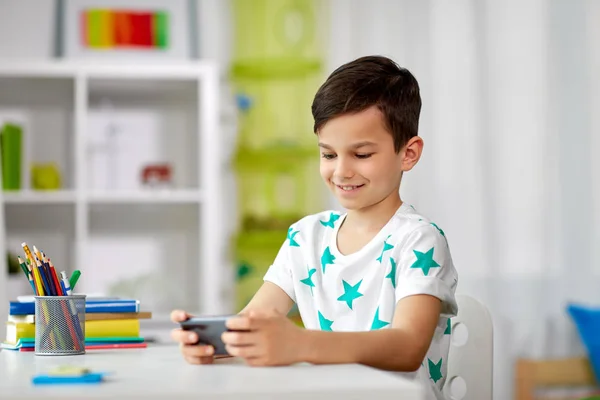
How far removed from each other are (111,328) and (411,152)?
0.49 m

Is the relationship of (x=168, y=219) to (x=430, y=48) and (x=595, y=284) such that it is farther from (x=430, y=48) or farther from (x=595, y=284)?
(x=595, y=284)

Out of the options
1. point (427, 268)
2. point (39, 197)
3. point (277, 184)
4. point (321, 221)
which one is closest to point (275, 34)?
point (277, 184)

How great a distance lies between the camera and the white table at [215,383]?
2.30 feet

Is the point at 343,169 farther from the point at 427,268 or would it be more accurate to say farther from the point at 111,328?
the point at 111,328

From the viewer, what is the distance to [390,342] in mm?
970

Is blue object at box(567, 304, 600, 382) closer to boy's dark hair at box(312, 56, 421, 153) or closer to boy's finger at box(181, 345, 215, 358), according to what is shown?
boy's dark hair at box(312, 56, 421, 153)

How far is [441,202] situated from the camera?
130 inches

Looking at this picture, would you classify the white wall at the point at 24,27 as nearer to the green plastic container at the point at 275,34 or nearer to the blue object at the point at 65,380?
the green plastic container at the point at 275,34

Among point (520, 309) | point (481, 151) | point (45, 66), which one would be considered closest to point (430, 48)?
point (481, 151)

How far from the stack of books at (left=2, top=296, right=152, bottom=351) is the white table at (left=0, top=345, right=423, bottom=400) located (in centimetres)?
22

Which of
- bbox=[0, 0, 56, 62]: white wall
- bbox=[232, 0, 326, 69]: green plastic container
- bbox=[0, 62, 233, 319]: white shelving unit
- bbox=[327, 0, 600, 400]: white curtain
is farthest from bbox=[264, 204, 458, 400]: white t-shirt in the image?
bbox=[0, 0, 56, 62]: white wall

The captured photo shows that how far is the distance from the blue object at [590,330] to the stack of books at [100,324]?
215cm

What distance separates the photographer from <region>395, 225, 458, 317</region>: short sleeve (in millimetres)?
1071

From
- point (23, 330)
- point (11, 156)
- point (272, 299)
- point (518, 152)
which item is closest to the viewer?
point (23, 330)
